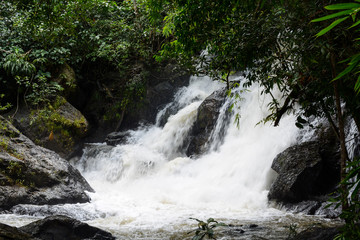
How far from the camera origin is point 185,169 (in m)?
9.88

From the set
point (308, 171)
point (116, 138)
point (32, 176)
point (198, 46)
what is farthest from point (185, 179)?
point (198, 46)

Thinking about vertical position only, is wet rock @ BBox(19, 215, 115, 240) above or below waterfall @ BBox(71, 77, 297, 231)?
below

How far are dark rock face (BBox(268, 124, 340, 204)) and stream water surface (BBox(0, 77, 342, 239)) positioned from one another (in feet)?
1.56

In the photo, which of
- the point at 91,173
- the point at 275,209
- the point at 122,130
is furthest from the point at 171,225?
the point at 122,130

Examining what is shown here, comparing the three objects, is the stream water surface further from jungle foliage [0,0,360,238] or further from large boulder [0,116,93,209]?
jungle foliage [0,0,360,238]

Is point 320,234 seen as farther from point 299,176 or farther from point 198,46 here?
point 299,176

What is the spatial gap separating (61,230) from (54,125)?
6.96 m

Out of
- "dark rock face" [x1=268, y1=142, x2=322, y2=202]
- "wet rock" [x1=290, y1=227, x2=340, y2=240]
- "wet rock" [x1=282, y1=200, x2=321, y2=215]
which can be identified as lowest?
"wet rock" [x1=290, y1=227, x2=340, y2=240]

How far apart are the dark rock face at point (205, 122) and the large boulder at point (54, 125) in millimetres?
3729

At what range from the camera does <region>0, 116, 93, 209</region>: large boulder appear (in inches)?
262

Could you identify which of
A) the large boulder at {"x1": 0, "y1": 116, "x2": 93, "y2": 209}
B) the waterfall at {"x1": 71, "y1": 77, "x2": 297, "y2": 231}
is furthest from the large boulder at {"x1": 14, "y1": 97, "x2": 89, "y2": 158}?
the large boulder at {"x1": 0, "y1": 116, "x2": 93, "y2": 209}

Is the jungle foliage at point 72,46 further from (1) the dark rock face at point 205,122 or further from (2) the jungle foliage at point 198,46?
(1) the dark rock face at point 205,122

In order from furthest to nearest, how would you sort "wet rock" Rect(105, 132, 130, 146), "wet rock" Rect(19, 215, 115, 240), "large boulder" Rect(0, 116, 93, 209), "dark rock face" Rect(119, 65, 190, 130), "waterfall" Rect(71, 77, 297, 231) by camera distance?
1. "dark rock face" Rect(119, 65, 190, 130)
2. "wet rock" Rect(105, 132, 130, 146)
3. "waterfall" Rect(71, 77, 297, 231)
4. "large boulder" Rect(0, 116, 93, 209)
5. "wet rock" Rect(19, 215, 115, 240)

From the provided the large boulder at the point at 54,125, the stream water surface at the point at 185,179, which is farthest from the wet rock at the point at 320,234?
the large boulder at the point at 54,125
